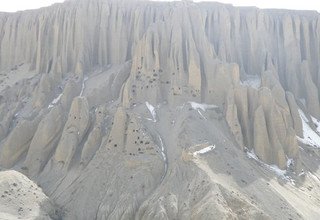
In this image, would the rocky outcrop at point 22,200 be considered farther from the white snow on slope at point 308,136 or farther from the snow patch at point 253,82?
the snow patch at point 253,82

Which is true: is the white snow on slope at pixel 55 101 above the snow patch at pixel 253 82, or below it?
below

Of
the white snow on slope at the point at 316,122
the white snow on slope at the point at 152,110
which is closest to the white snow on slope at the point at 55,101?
the white snow on slope at the point at 152,110

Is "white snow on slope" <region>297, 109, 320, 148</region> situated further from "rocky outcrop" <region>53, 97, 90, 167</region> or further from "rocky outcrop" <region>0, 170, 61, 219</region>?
"rocky outcrop" <region>0, 170, 61, 219</region>

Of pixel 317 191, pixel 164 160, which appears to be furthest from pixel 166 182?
pixel 317 191

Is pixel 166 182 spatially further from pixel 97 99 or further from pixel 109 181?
pixel 97 99

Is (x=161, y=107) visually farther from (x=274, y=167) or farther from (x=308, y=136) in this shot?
(x=308, y=136)

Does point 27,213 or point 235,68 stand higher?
point 235,68
